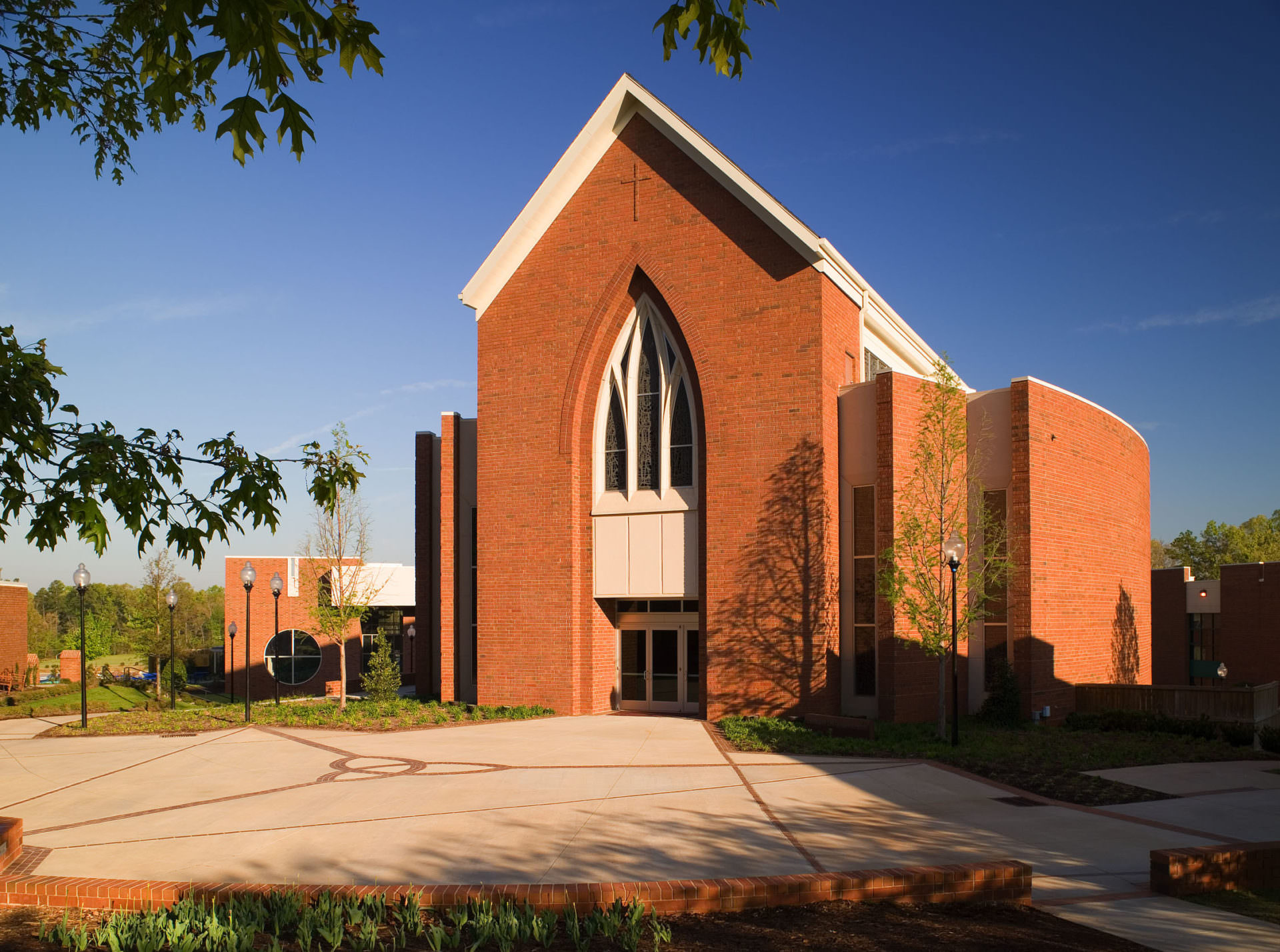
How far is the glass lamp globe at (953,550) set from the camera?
17297 millimetres

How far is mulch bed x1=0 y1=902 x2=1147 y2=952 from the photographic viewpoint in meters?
6.70

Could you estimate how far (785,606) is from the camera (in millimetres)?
20688

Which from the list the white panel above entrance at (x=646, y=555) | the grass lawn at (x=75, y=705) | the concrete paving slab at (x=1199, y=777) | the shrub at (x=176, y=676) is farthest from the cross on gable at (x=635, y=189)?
the shrub at (x=176, y=676)

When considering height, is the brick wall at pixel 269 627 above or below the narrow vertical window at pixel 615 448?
below

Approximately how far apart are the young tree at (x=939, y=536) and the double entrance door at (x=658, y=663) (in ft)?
18.0

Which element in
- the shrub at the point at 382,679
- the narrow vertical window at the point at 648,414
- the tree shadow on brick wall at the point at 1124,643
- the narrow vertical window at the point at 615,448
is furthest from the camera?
the shrub at the point at 382,679

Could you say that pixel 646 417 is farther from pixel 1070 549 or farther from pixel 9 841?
pixel 9 841

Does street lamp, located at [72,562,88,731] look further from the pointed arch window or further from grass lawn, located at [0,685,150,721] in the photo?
the pointed arch window

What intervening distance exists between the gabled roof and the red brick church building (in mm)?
58

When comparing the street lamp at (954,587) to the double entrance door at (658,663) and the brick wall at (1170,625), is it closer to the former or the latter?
the double entrance door at (658,663)

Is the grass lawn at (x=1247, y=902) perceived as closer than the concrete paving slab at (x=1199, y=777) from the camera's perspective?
Yes

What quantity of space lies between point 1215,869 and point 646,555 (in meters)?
15.0

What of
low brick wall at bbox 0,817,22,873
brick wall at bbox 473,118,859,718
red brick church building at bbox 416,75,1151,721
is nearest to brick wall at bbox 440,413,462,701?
red brick church building at bbox 416,75,1151,721

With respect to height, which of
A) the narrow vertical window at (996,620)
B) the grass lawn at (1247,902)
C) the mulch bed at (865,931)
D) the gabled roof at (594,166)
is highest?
the gabled roof at (594,166)
